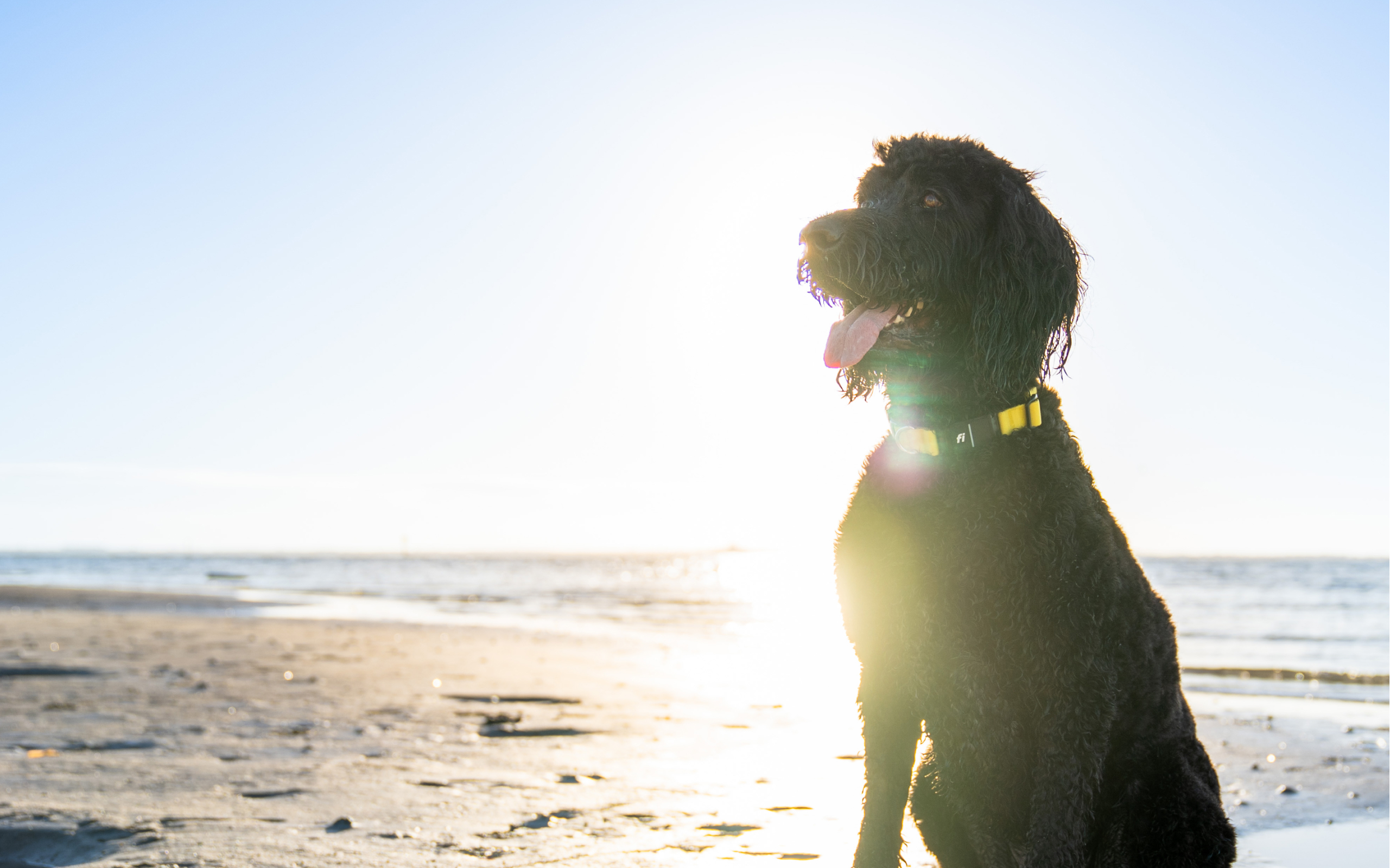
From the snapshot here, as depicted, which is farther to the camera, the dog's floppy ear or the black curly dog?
the dog's floppy ear

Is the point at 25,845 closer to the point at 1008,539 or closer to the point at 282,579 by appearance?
the point at 1008,539

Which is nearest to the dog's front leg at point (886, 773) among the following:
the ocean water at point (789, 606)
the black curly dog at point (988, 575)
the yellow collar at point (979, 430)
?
the black curly dog at point (988, 575)

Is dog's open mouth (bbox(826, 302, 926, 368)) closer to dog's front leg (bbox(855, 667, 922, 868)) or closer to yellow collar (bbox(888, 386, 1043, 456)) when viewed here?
yellow collar (bbox(888, 386, 1043, 456))

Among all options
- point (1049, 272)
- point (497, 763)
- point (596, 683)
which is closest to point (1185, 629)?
point (596, 683)

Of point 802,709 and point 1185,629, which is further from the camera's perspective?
point 1185,629

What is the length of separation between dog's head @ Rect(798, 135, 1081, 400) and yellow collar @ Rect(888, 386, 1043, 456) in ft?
0.20

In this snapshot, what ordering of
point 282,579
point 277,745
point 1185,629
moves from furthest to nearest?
point 282,579 < point 1185,629 < point 277,745

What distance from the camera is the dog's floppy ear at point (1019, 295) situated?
2.77 m

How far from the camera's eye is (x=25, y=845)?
11.0 ft

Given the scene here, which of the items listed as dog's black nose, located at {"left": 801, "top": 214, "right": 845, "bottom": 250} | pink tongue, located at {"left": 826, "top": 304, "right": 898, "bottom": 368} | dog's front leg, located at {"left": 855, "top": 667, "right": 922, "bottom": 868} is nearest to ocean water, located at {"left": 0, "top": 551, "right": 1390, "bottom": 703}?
dog's front leg, located at {"left": 855, "top": 667, "right": 922, "bottom": 868}

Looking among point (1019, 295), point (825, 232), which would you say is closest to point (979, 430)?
point (1019, 295)

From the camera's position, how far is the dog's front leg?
8.88 ft

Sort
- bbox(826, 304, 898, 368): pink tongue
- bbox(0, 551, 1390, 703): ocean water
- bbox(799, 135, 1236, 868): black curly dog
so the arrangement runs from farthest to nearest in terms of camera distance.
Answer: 1. bbox(0, 551, 1390, 703): ocean water
2. bbox(826, 304, 898, 368): pink tongue
3. bbox(799, 135, 1236, 868): black curly dog

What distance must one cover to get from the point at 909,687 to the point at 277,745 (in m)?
4.42
